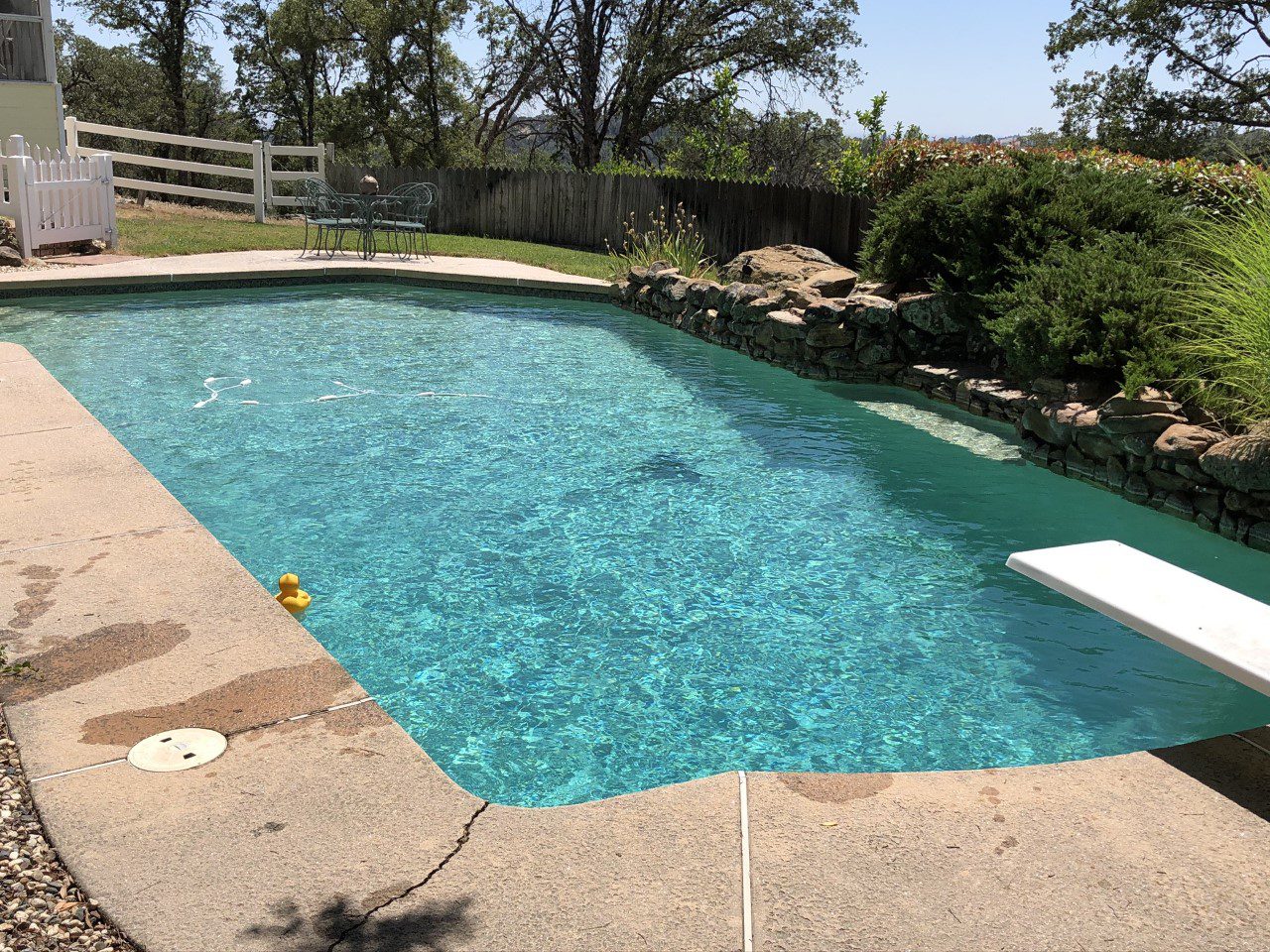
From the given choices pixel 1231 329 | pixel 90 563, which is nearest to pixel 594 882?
pixel 90 563

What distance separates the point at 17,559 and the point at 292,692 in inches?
58.6

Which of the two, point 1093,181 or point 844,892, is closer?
point 844,892

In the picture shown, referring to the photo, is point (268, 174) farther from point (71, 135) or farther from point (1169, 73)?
point (1169, 73)

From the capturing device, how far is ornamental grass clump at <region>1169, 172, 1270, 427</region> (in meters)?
5.93

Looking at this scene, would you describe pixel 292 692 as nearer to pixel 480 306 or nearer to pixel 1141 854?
pixel 1141 854

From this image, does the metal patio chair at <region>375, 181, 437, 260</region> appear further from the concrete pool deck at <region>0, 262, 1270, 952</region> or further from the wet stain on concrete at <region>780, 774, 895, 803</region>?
the wet stain on concrete at <region>780, 774, 895, 803</region>

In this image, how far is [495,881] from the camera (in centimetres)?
212

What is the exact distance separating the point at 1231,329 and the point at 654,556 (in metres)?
3.79

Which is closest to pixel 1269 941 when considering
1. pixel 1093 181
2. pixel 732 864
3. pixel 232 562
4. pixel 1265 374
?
pixel 732 864

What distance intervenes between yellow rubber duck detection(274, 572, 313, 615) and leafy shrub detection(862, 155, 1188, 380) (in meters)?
5.12

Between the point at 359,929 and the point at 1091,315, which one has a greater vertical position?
the point at 1091,315

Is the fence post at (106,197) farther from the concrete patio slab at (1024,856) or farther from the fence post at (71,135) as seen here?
the concrete patio slab at (1024,856)

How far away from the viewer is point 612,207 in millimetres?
17047

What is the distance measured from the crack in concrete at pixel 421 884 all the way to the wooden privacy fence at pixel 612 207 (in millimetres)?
10881
